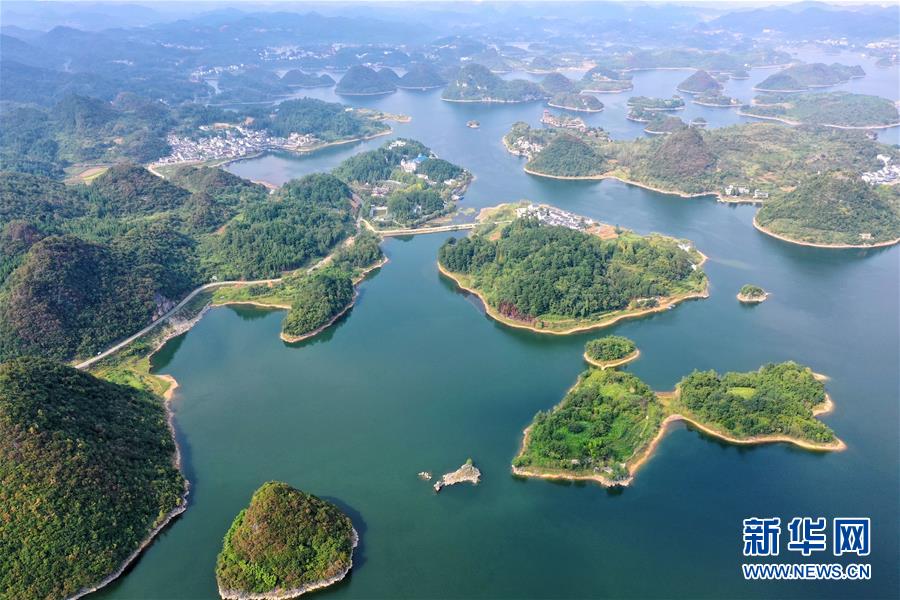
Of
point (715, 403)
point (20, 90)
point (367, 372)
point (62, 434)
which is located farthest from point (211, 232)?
point (20, 90)

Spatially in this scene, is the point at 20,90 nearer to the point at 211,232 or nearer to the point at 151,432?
the point at 211,232

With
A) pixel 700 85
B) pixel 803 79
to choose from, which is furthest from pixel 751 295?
pixel 803 79

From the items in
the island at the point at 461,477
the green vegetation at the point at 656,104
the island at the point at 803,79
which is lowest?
the island at the point at 461,477

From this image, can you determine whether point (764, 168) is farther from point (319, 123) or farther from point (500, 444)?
point (319, 123)

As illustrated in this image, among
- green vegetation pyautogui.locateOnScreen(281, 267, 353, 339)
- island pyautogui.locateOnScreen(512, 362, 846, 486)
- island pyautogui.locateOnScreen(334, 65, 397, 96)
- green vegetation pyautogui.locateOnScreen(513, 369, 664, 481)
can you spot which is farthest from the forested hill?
island pyautogui.locateOnScreen(334, 65, 397, 96)

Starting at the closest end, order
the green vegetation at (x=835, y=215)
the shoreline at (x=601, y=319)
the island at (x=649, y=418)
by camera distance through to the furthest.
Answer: the island at (x=649, y=418) < the shoreline at (x=601, y=319) < the green vegetation at (x=835, y=215)

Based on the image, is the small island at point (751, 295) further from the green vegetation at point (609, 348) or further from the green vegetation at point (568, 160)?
the green vegetation at point (568, 160)

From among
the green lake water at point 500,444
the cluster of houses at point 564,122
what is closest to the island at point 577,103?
the cluster of houses at point 564,122

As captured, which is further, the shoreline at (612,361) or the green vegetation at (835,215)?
the green vegetation at (835,215)
